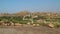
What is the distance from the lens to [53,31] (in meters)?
8.70


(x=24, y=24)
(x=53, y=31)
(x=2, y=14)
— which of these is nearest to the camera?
(x=53, y=31)

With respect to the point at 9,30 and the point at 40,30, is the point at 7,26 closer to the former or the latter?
the point at 9,30

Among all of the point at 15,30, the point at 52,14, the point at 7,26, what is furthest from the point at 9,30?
the point at 52,14

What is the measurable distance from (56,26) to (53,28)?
0.37 m

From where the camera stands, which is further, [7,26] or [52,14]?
[52,14]

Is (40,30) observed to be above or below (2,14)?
below

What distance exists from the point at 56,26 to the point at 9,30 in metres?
2.48

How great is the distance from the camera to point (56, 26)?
9.55 m

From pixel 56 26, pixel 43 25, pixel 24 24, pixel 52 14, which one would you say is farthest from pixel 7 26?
pixel 52 14

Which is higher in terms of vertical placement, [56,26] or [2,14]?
[2,14]

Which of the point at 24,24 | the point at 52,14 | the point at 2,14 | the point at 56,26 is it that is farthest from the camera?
the point at 52,14

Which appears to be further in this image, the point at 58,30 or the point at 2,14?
the point at 2,14

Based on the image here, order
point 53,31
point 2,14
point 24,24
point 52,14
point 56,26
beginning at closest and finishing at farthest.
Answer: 1. point 53,31
2. point 56,26
3. point 24,24
4. point 2,14
5. point 52,14

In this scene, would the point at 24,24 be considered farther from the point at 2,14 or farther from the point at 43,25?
the point at 2,14
